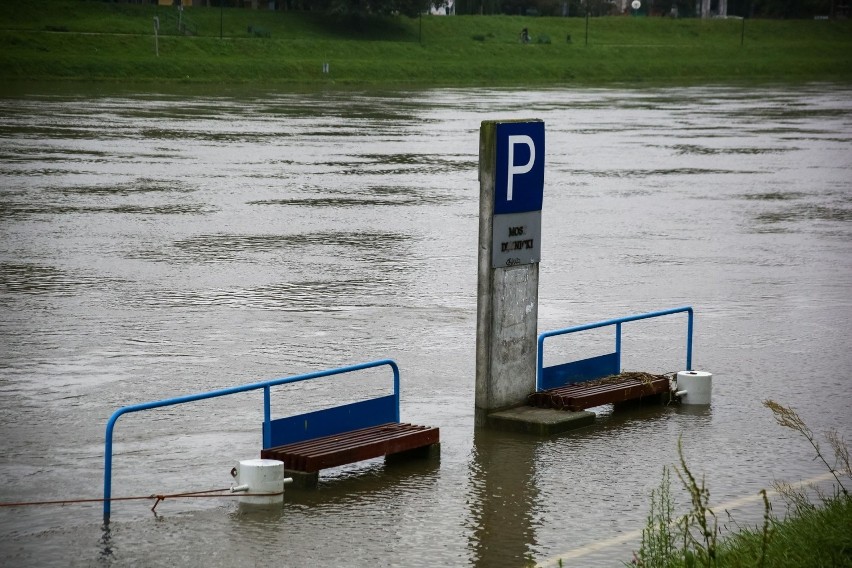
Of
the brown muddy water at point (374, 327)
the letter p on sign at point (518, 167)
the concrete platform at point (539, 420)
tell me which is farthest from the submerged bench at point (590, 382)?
the letter p on sign at point (518, 167)

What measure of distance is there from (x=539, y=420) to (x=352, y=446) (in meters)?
1.92

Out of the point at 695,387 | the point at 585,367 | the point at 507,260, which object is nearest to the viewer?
the point at 507,260

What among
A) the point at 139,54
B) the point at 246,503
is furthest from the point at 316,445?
the point at 139,54

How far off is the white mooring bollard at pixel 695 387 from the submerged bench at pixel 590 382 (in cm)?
16

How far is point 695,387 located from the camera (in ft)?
40.1

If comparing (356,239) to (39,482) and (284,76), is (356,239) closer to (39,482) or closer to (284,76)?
(39,482)

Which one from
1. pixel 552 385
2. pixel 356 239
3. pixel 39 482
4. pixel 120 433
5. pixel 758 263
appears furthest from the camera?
pixel 356 239

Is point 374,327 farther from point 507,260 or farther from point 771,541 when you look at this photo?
point 771,541

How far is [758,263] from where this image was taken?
19.9 meters

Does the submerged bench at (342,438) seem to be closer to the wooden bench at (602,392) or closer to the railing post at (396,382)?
the railing post at (396,382)

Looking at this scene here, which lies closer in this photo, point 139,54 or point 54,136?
point 54,136

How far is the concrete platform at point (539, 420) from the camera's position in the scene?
1112 centimetres

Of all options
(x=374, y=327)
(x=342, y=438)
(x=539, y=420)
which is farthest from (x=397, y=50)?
(x=342, y=438)

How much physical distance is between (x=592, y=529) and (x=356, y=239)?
516 inches
